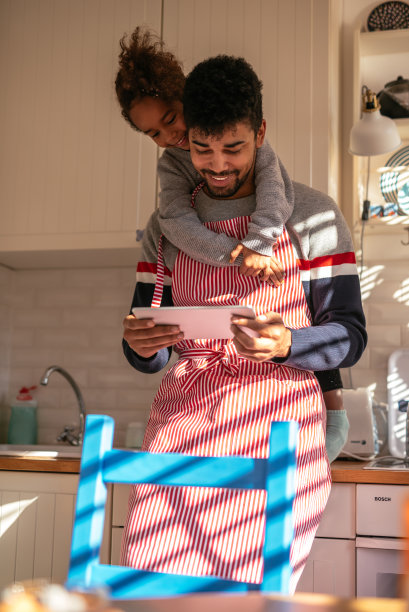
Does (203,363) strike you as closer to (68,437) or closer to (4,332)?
(68,437)

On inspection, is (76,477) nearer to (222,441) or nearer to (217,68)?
(222,441)

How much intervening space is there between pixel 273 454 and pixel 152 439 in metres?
0.52

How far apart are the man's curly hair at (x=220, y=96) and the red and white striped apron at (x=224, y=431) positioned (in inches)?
9.1

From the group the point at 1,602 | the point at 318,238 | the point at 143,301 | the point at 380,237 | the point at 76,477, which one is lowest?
the point at 76,477

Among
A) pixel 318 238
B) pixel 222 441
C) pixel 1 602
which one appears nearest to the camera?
pixel 1 602

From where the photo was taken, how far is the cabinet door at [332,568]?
183cm

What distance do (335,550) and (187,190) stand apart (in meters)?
0.97

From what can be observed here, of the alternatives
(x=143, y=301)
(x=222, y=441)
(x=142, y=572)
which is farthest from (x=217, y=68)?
(x=142, y=572)

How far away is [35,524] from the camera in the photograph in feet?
6.81

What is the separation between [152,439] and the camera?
1.42 meters

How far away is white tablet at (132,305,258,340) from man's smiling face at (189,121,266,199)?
1.15 feet

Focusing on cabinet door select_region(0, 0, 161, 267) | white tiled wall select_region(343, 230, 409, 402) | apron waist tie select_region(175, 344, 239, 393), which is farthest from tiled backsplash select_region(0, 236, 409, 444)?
apron waist tie select_region(175, 344, 239, 393)

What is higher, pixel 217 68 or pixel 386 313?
pixel 217 68

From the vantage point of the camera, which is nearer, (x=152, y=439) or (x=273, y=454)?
(x=273, y=454)
